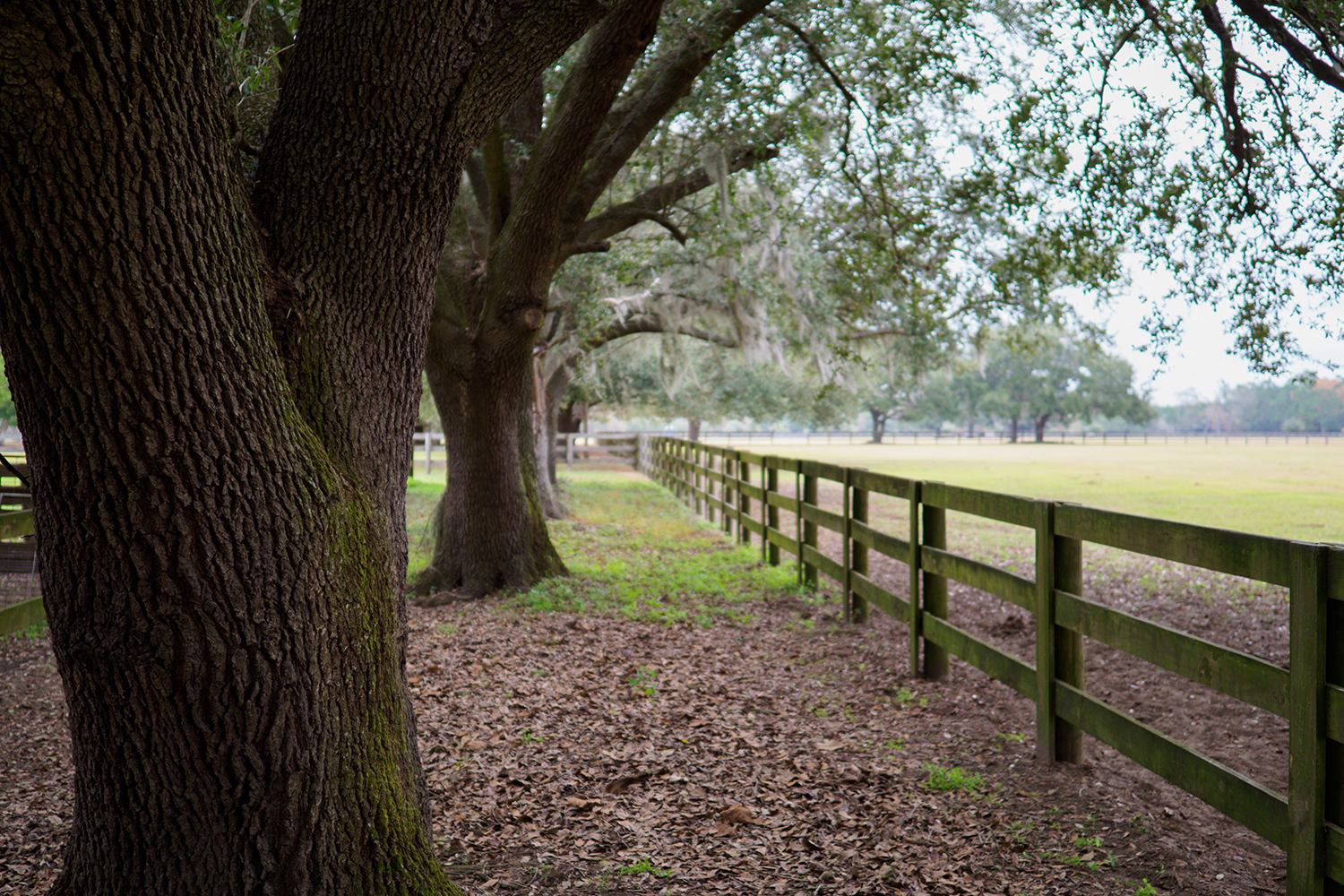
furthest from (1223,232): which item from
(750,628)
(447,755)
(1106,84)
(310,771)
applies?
(310,771)

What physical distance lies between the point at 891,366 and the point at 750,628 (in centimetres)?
1108

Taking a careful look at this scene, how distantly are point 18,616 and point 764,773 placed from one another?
4.45 m

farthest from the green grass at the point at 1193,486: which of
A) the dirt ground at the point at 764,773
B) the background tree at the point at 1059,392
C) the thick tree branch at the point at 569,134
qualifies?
the background tree at the point at 1059,392

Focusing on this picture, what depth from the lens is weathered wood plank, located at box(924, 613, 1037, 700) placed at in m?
4.41

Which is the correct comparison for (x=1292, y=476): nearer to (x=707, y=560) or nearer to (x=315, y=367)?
(x=707, y=560)

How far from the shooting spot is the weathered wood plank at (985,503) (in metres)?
4.53

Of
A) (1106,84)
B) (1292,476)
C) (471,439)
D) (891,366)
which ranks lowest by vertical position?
(1292,476)

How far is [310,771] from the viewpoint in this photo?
250 cm

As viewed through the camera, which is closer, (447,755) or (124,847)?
(124,847)

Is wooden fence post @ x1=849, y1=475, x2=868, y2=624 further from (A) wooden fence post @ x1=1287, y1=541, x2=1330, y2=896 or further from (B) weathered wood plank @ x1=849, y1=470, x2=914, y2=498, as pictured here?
(A) wooden fence post @ x1=1287, y1=541, x2=1330, y2=896

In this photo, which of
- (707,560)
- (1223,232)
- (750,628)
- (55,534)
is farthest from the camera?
(707,560)

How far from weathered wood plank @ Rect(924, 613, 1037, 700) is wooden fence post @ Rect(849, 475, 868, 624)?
4.29 feet

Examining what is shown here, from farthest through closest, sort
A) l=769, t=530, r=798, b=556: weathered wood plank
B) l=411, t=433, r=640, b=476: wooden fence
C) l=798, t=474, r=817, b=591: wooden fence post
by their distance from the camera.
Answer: l=411, t=433, r=640, b=476: wooden fence < l=769, t=530, r=798, b=556: weathered wood plank < l=798, t=474, r=817, b=591: wooden fence post

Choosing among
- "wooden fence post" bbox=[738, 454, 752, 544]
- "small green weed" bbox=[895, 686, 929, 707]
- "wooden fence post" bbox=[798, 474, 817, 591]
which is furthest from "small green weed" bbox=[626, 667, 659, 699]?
"wooden fence post" bbox=[738, 454, 752, 544]
